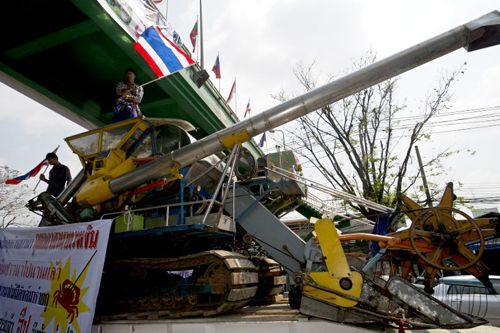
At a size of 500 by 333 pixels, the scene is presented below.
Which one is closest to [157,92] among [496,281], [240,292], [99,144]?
[99,144]

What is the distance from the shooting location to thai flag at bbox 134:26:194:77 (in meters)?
5.12

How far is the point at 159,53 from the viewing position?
5.36 metres

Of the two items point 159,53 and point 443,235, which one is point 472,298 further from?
point 159,53

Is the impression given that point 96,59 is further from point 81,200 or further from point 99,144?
point 81,200

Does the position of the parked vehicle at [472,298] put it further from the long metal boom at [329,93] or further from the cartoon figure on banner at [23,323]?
the cartoon figure on banner at [23,323]

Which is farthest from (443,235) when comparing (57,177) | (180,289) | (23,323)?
(57,177)

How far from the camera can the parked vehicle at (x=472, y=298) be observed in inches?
237

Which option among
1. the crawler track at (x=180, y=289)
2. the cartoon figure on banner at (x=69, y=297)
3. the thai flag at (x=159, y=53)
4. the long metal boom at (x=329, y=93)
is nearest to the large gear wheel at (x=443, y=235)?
the long metal boom at (x=329, y=93)

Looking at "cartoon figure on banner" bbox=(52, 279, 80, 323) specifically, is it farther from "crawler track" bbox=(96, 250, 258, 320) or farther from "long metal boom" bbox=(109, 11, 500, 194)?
"long metal boom" bbox=(109, 11, 500, 194)

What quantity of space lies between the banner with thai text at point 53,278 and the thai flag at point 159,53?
8.84 feet

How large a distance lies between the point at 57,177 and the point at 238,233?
4.85 m

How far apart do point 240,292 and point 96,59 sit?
257 inches

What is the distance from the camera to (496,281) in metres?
6.36

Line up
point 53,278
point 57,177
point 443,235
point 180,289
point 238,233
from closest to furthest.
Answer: point 443,235
point 180,289
point 53,278
point 238,233
point 57,177
